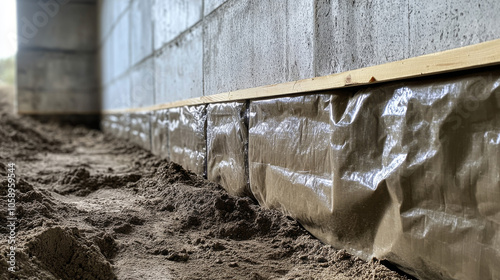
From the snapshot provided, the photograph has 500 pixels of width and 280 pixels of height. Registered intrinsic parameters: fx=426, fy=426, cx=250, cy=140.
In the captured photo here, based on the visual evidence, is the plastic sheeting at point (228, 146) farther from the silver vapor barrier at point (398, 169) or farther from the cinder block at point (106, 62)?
the cinder block at point (106, 62)

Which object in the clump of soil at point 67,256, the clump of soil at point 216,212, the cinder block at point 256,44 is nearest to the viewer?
the clump of soil at point 67,256

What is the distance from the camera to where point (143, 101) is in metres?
6.72

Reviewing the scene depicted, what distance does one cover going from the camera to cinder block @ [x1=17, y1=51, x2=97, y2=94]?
11.2 metres

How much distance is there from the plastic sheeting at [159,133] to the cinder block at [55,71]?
276 inches

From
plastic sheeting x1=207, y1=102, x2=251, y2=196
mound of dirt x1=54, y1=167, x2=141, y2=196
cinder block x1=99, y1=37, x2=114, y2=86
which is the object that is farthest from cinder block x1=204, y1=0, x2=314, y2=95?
cinder block x1=99, y1=37, x2=114, y2=86

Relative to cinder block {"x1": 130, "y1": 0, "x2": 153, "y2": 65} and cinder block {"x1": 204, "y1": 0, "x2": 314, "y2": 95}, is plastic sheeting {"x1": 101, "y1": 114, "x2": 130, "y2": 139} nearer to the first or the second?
cinder block {"x1": 130, "y1": 0, "x2": 153, "y2": 65}

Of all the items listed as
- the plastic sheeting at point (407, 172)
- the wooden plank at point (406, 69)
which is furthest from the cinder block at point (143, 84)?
the plastic sheeting at point (407, 172)

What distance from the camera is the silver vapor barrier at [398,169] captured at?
1.50 metres

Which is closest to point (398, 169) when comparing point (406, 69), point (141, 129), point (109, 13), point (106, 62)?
point (406, 69)

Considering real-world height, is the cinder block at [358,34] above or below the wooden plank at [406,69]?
above

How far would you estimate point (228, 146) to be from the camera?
11.2 feet

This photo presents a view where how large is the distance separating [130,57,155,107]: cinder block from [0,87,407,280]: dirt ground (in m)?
2.28

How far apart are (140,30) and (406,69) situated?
5.71 metres

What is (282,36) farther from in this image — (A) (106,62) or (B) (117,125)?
(A) (106,62)
